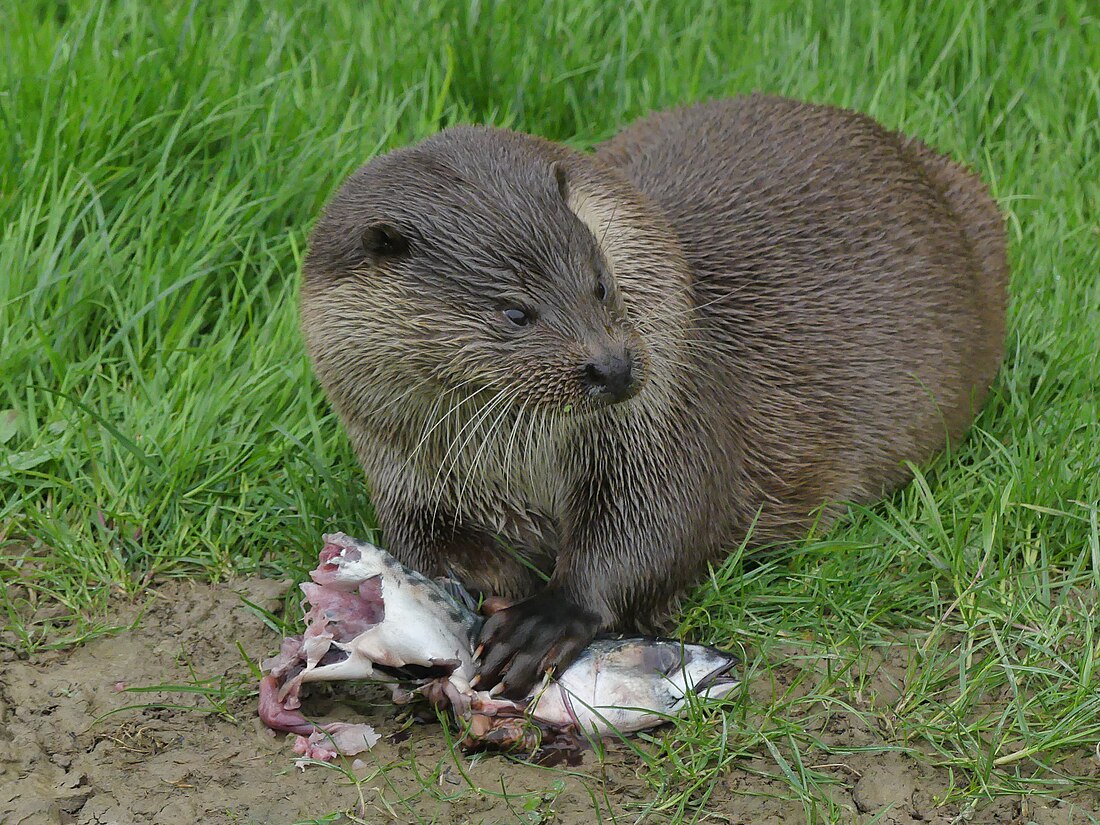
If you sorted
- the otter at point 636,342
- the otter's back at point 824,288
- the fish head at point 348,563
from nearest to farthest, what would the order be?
the otter at point 636,342, the fish head at point 348,563, the otter's back at point 824,288

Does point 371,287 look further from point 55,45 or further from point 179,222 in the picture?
point 55,45

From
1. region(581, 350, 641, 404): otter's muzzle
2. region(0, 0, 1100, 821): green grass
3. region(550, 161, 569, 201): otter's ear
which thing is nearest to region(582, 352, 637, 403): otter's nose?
region(581, 350, 641, 404): otter's muzzle

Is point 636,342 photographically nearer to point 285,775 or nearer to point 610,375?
point 610,375

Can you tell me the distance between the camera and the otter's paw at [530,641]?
226cm

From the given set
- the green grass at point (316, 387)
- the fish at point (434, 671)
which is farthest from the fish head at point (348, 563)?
the green grass at point (316, 387)

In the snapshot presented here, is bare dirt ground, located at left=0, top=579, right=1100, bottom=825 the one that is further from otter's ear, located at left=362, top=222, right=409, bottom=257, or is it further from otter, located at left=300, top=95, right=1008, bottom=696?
otter's ear, located at left=362, top=222, right=409, bottom=257

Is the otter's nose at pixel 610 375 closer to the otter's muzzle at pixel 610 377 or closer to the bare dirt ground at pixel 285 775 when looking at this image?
the otter's muzzle at pixel 610 377

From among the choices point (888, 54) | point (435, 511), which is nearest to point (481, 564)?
point (435, 511)

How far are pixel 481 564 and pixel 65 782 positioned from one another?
761mm

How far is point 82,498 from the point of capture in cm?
268

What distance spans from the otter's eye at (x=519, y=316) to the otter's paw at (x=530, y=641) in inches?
19.3

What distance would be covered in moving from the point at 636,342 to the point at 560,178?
11.5 inches

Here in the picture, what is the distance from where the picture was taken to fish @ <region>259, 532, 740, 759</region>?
7.27ft

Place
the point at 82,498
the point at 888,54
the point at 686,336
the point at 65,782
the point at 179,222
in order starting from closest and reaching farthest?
the point at 65,782 → the point at 686,336 → the point at 82,498 → the point at 179,222 → the point at 888,54
